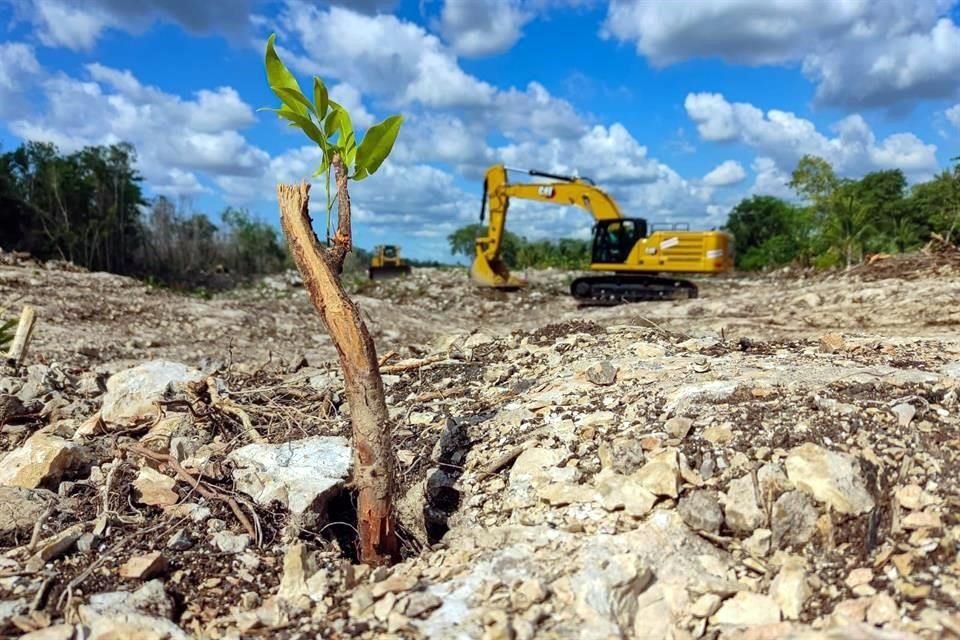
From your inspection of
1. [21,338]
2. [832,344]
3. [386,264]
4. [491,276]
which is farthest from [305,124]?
[386,264]

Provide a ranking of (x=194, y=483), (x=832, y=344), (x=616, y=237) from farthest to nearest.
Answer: (x=616, y=237), (x=832, y=344), (x=194, y=483)

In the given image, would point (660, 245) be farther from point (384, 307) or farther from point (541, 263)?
point (541, 263)

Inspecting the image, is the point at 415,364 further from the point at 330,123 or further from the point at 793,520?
the point at 793,520

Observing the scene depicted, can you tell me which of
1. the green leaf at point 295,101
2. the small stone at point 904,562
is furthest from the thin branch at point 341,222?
the small stone at point 904,562

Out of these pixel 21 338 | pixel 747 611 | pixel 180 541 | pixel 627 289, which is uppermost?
pixel 21 338

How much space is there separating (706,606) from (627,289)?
10.9 m

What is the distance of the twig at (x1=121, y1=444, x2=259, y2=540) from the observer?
2.61 metres

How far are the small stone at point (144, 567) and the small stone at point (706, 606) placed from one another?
1572 millimetres

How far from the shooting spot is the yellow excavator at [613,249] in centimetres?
1187

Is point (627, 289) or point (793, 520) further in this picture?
point (627, 289)

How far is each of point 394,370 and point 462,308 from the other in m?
8.93

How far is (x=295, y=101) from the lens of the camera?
7.48 ft

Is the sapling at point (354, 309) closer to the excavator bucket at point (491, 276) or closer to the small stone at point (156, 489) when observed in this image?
the small stone at point (156, 489)

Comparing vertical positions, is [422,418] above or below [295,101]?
below
